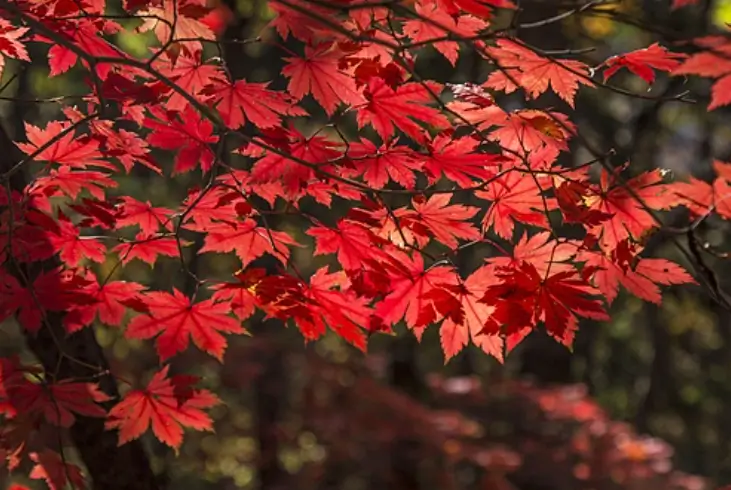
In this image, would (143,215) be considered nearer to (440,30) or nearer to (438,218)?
(438,218)

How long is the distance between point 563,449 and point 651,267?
4.31 m

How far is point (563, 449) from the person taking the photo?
6.28 meters

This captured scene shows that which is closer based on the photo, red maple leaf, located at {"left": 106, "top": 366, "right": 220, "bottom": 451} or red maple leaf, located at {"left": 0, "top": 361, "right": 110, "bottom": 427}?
red maple leaf, located at {"left": 0, "top": 361, "right": 110, "bottom": 427}

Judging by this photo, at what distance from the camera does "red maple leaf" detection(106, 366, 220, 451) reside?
103 inches

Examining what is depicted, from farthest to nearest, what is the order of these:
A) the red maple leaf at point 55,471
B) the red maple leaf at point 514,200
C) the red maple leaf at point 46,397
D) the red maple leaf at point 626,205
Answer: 1. the red maple leaf at point 55,471
2. the red maple leaf at point 46,397
3. the red maple leaf at point 514,200
4. the red maple leaf at point 626,205

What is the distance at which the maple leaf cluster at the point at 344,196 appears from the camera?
212 cm

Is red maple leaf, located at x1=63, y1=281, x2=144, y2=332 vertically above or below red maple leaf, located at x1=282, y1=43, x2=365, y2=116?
below

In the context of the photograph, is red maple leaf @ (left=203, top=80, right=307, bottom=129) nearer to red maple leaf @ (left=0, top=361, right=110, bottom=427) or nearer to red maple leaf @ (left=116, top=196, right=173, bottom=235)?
red maple leaf @ (left=116, top=196, right=173, bottom=235)

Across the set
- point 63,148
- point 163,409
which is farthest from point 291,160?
point 163,409

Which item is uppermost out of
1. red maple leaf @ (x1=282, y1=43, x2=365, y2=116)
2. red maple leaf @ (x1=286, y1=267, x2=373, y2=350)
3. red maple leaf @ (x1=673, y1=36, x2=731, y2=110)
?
red maple leaf @ (x1=673, y1=36, x2=731, y2=110)

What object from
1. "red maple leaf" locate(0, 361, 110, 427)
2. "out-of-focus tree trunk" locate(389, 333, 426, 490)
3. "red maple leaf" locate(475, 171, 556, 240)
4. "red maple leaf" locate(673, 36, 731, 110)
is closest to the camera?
"red maple leaf" locate(673, 36, 731, 110)

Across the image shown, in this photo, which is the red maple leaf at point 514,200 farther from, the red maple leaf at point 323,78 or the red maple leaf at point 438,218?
the red maple leaf at point 323,78

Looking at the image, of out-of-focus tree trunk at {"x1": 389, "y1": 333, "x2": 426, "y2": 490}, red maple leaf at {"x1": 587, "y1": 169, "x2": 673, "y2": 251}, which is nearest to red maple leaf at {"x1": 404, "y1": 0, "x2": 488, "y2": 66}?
red maple leaf at {"x1": 587, "y1": 169, "x2": 673, "y2": 251}

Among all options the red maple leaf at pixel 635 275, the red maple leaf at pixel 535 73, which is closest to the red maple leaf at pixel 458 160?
the red maple leaf at pixel 535 73
